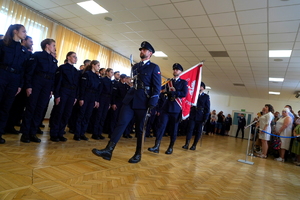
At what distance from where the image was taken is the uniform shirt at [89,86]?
136 inches

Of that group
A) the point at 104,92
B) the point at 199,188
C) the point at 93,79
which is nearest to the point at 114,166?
the point at 199,188

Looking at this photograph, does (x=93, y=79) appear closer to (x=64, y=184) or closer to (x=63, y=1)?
(x=64, y=184)

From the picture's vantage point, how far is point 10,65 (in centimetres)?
239

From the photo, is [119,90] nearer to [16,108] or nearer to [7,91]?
[16,108]

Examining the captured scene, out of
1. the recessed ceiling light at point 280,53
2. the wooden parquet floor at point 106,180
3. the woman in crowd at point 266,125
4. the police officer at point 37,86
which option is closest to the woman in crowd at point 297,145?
the woman in crowd at point 266,125

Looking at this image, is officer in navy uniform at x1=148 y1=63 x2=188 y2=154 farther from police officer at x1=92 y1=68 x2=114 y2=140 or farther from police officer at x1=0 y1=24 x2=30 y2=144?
police officer at x1=0 y1=24 x2=30 y2=144

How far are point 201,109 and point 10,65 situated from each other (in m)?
3.72

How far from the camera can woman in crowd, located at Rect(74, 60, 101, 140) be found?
346cm

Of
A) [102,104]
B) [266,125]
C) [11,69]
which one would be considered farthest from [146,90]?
[266,125]

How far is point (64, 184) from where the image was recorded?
59.8 inches

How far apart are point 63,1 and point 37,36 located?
152 cm

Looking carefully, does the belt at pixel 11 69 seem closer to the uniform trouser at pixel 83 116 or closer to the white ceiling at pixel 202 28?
the uniform trouser at pixel 83 116

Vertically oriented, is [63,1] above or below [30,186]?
above

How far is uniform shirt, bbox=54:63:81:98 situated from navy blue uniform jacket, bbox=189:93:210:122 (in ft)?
9.01
